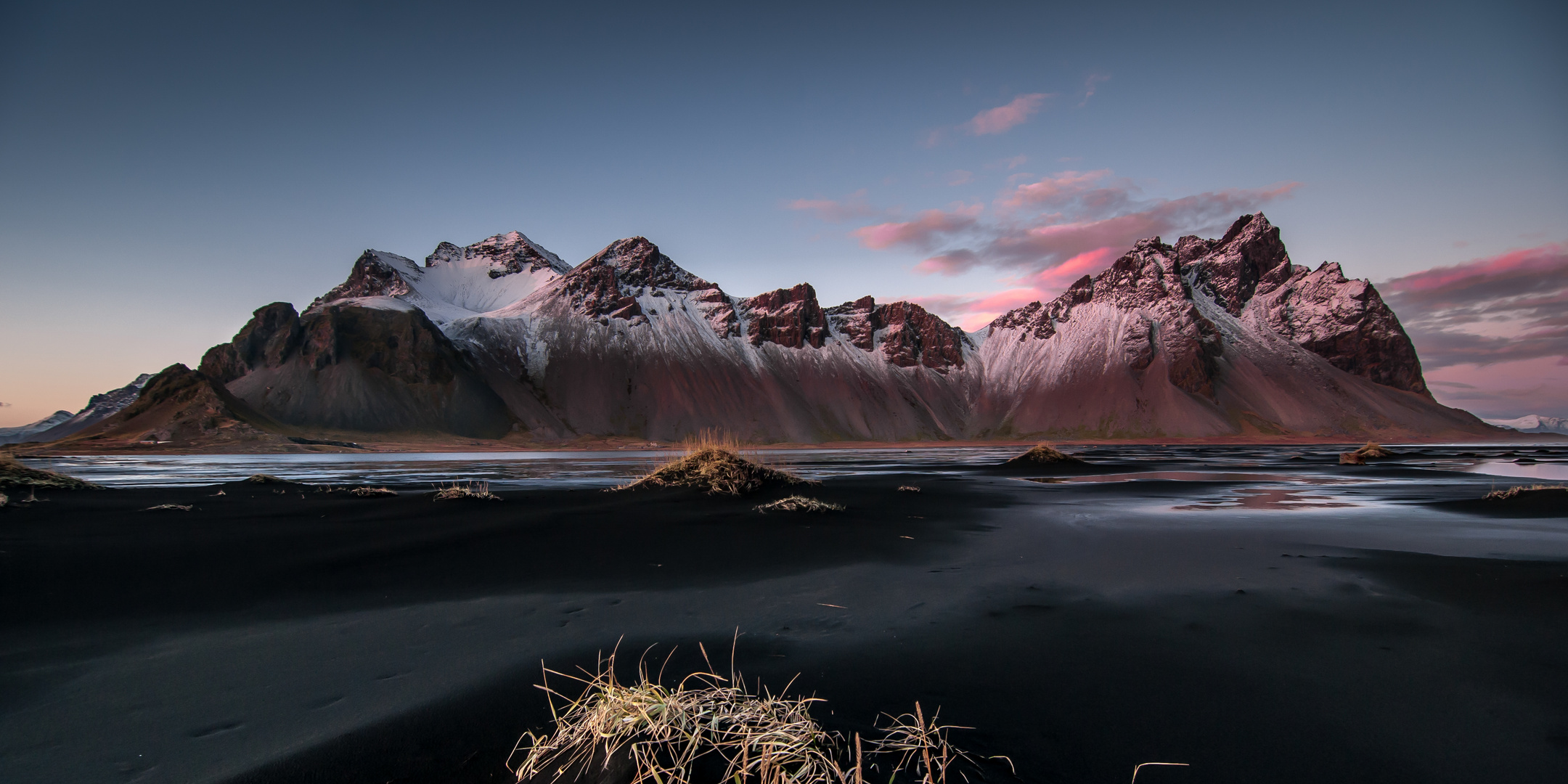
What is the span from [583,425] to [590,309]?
35585 millimetres

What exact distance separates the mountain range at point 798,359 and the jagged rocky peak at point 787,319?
76 cm

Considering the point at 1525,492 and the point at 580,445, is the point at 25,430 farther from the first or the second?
the point at 1525,492

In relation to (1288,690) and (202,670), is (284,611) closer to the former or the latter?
(202,670)

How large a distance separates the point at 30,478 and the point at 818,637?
1810 centimetres

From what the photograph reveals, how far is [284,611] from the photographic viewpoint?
5.11 meters

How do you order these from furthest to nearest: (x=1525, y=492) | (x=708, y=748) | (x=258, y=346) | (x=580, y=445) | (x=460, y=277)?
(x=460, y=277) < (x=258, y=346) < (x=580, y=445) < (x=1525, y=492) < (x=708, y=748)

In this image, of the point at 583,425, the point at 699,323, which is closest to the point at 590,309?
the point at 699,323

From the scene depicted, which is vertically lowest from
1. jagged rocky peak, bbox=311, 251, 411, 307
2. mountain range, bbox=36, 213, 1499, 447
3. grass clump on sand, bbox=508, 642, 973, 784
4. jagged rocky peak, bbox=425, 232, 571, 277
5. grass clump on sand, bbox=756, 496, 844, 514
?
grass clump on sand, bbox=756, 496, 844, 514

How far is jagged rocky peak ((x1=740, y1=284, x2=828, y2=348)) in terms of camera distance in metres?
145

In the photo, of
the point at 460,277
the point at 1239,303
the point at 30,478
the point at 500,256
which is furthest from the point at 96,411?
the point at 1239,303

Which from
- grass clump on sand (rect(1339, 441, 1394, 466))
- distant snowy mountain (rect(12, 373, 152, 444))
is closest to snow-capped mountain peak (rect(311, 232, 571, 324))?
distant snowy mountain (rect(12, 373, 152, 444))

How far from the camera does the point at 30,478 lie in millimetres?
12539

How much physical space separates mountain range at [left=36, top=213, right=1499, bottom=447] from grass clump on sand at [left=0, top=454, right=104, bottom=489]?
7753 centimetres

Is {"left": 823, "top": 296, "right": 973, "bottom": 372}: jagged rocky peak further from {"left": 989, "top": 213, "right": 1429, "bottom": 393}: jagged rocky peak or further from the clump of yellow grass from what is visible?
the clump of yellow grass
